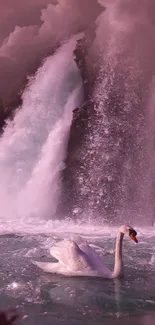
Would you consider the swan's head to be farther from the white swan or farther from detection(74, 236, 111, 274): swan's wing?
detection(74, 236, 111, 274): swan's wing

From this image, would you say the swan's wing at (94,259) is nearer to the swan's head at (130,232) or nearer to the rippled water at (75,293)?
the rippled water at (75,293)

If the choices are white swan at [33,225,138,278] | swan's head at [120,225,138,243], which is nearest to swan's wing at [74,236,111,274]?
white swan at [33,225,138,278]

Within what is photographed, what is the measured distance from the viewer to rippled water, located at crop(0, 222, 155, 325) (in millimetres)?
4625

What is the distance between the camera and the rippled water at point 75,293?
462 centimetres

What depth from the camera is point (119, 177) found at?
55.4ft

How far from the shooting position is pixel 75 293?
549cm

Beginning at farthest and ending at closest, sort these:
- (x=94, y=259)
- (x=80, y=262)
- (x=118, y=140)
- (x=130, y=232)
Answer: (x=118, y=140)
(x=130, y=232)
(x=94, y=259)
(x=80, y=262)

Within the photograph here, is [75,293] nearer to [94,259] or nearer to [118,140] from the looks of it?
[94,259]

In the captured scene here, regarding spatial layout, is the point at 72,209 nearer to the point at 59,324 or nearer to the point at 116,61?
the point at 116,61

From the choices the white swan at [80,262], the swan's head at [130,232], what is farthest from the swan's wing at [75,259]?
the swan's head at [130,232]

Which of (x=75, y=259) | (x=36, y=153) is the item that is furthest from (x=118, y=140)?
(x=75, y=259)

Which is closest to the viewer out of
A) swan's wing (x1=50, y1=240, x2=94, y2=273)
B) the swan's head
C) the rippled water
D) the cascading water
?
the rippled water

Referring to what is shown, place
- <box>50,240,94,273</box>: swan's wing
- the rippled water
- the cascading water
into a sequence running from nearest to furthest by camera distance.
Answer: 1. the rippled water
2. <box>50,240,94,273</box>: swan's wing
3. the cascading water

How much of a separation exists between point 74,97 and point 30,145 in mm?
2657
